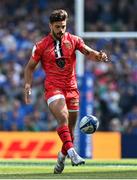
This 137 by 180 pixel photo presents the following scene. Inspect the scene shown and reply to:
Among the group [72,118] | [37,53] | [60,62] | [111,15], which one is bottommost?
[111,15]

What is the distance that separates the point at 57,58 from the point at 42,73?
1144 centimetres

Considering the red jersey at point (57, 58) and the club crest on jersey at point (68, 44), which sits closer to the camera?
the red jersey at point (57, 58)

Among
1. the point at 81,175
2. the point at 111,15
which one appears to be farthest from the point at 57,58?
the point at 111,15

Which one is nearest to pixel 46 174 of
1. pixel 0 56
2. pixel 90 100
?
pixel 90 100

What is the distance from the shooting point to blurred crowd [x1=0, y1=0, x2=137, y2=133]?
75.2 feet

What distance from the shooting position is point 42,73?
24.1m

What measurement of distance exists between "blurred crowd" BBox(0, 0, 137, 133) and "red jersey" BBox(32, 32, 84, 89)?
9.07m

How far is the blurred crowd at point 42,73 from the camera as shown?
75.2 feet

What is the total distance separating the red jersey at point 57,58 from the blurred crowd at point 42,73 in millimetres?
9070

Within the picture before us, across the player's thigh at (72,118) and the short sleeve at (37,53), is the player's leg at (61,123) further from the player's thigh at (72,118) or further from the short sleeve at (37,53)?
the short sleeve at (37,53)

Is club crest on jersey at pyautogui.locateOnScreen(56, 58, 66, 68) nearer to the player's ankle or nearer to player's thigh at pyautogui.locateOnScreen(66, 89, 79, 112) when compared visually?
player's thigh at pyautogui.locateOnScreen(66, 89, 79, 112)

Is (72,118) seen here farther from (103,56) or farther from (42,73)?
(42,73)

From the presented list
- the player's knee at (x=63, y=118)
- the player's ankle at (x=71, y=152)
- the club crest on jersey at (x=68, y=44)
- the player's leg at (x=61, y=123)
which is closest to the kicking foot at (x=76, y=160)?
the player's ankle at (x=71, y=152)

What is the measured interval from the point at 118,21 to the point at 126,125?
4.24 metres
